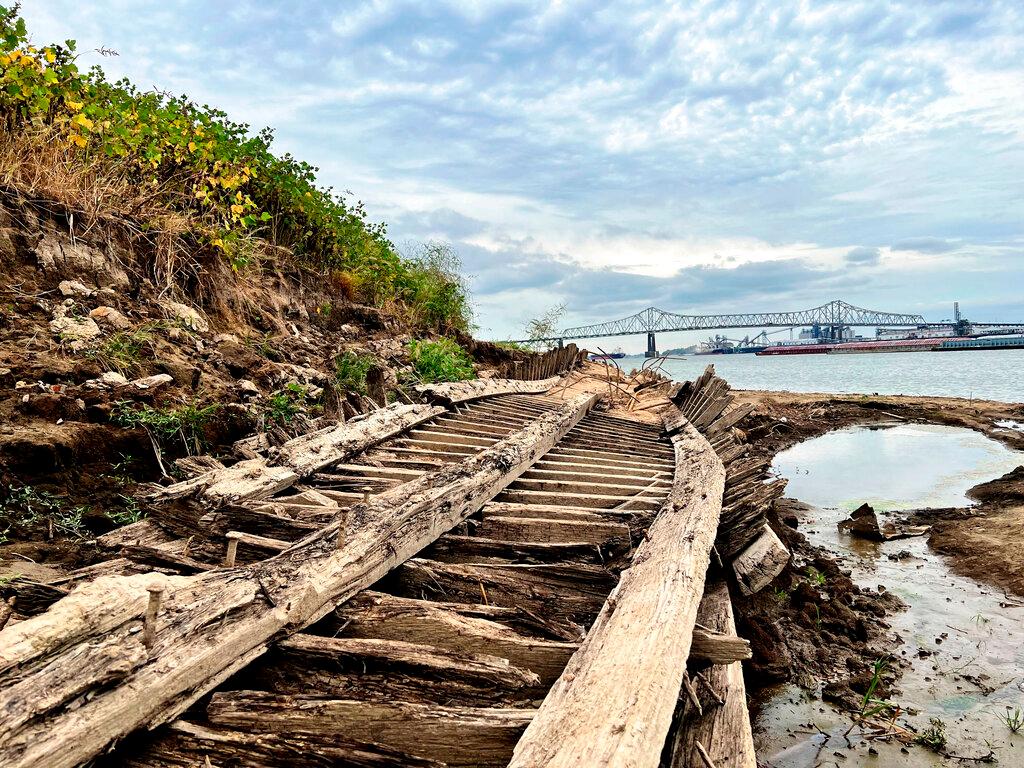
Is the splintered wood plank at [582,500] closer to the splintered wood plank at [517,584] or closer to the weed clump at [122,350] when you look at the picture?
the splintered wood plank at [517,584]

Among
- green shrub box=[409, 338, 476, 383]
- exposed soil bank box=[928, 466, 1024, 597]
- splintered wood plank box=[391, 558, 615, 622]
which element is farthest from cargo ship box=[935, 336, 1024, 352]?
splintered wood plank box=[391, 558, 615, 622]

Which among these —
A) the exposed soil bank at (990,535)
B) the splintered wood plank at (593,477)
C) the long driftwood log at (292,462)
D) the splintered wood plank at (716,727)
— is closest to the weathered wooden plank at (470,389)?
the long driftwood log at (292,462)

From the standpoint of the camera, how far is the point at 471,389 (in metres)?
6.51

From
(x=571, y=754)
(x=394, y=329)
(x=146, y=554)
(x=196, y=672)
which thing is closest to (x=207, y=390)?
(x=146, y=554)

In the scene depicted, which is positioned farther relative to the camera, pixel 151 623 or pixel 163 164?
pixel 163 164

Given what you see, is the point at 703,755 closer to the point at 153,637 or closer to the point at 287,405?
the point at 153,637

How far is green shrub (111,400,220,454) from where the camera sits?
365cm

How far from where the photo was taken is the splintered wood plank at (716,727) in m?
1.62

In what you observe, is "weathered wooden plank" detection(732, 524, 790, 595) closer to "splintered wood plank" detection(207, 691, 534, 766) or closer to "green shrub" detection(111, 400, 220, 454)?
"splintered wood plank" detection(207, 691, 534, 766)

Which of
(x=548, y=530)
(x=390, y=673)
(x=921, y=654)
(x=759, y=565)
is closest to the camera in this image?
(x=390, y=673)

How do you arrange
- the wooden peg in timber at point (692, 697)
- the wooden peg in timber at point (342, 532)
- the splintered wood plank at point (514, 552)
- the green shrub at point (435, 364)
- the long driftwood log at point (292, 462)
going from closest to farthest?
the wooden peg in timber at point (692, 697) < the wooden peg in timber at point (342, 532) < the splintered wood plank at point (514, 552) < the long driftwood log at point (292, 462) < the green shrub at point (435, 364)

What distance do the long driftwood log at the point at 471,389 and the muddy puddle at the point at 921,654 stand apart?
11.5ft

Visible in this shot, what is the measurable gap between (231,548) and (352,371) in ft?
13.2

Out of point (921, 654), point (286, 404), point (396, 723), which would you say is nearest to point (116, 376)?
point (286, 404)
